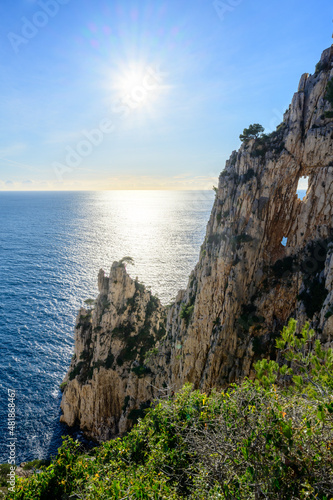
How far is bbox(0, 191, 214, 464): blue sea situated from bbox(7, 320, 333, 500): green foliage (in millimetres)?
37948

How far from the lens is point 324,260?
2788cm

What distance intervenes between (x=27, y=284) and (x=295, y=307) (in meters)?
83.6

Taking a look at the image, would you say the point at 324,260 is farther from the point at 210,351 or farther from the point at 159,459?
the point at 159,459

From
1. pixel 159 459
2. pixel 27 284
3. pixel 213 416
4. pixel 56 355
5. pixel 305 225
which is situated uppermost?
pixel 305 225

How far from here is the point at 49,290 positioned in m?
84.6

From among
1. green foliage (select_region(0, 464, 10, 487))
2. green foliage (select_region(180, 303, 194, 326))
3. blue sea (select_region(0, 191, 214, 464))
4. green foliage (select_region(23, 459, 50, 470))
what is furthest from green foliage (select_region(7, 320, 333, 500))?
blue sea (select_region(0, 191, 214, 464))

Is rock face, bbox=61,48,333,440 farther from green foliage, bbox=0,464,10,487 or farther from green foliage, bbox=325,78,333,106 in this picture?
green foliage, bbox=0,464,10,487

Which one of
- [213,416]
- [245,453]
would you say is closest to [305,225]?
[213,416]

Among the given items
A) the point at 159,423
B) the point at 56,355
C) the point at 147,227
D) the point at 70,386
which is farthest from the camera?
the point at 147,227

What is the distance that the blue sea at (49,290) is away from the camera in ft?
153

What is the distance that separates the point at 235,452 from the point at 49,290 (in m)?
86.5

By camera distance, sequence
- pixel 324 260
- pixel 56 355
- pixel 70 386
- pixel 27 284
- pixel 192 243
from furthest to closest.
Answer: pixel 192 243 → pixel 27 284 → pixel 56 355 → pixel 70 386 → pixel 324 260

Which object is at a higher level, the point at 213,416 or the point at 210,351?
the point at 213,416

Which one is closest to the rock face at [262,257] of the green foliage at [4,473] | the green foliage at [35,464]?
the green foliage at [35,464]
